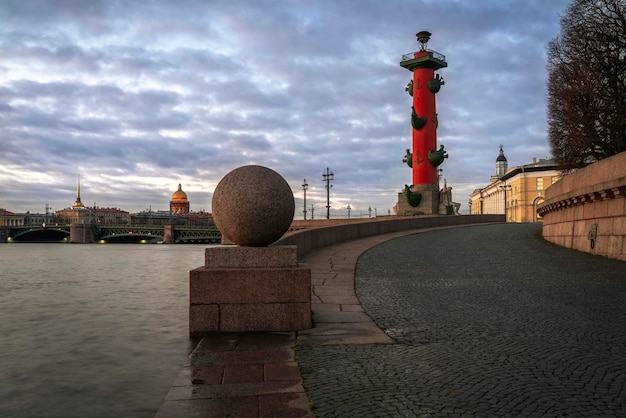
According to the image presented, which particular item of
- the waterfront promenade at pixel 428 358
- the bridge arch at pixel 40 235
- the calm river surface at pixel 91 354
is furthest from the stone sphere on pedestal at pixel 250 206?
the bridge arch at pixel 40 235

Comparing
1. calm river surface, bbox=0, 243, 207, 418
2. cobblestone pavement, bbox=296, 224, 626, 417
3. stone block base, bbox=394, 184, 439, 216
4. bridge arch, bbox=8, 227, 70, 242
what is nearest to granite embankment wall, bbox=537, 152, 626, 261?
cobblestone pavement, bbox=296, 224, 626, 417

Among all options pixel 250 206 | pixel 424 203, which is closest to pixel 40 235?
pixel 424 203

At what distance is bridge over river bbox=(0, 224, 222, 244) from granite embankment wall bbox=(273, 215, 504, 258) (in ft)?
150

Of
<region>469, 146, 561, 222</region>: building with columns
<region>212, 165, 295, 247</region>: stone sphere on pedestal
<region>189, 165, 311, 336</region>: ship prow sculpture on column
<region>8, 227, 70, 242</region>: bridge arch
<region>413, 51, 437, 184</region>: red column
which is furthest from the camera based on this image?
<region>8, 227, 70, 242</region>: bridge arch

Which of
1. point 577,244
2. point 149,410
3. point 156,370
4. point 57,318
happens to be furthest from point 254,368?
point 577,244

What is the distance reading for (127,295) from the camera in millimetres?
14742

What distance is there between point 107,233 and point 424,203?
7781 centimetres

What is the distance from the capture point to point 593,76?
712 inches

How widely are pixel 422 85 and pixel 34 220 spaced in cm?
14826

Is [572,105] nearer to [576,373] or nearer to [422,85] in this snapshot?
[576,373]

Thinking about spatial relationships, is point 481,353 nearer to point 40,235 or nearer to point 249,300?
point 249,300

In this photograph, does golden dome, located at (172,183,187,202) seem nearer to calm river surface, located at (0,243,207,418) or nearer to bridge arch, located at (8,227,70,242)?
bridge arch, located at (8,227,70,242)

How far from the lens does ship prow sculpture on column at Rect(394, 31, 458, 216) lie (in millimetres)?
41625

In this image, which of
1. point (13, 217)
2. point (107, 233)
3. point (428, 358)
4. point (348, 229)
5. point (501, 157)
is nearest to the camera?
point (428, 358)
